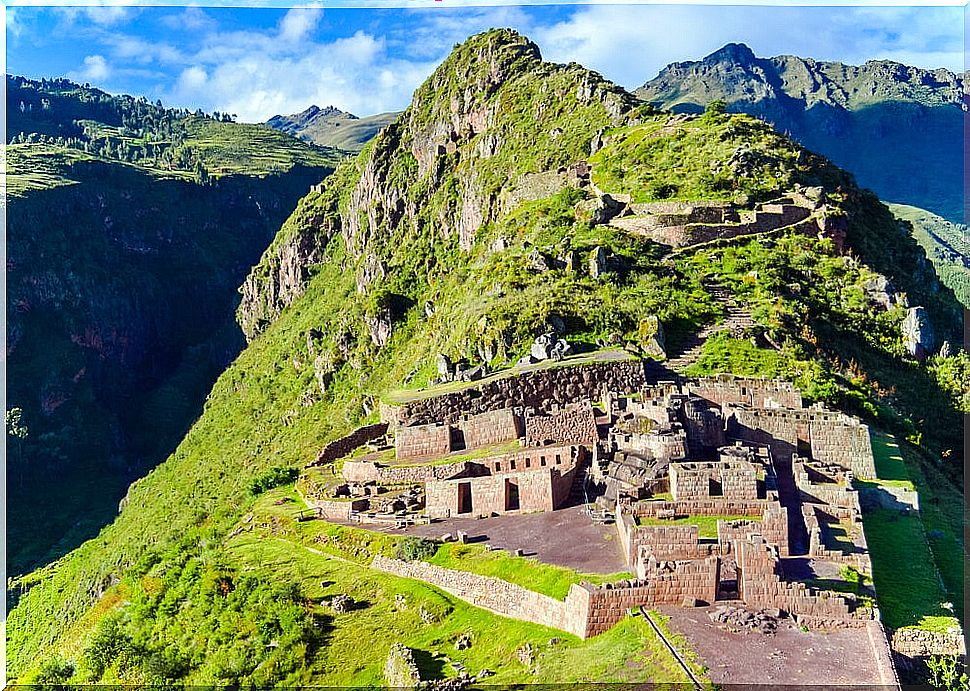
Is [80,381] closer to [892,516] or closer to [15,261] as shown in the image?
[15,261]

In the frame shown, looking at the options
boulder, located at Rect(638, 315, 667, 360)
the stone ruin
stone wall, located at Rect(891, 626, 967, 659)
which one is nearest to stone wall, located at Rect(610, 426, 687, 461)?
the stone ruin

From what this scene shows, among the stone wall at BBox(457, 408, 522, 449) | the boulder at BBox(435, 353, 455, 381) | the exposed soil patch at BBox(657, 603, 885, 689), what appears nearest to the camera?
the exposed soil patch at BBox(657, 603, 885, 689)

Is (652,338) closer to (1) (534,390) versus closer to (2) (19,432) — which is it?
(1) (534,390)

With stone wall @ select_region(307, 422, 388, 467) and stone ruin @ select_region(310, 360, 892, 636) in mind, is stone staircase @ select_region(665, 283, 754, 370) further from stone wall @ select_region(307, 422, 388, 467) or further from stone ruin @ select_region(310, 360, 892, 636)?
stone wall @ select_region(307, 422, 388, 467)

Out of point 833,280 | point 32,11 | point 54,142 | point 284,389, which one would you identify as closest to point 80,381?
point 284,389

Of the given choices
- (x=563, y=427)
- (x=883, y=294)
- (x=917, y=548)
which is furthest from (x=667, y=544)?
(x=883, y=294)

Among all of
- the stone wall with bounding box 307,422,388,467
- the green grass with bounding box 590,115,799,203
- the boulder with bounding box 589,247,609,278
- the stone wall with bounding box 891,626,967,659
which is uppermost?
the green grass with bounding box 590,115,799,203

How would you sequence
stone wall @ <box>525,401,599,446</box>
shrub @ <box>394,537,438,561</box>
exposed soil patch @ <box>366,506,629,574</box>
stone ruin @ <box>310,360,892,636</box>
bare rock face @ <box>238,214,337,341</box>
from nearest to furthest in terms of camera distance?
1. stone ruin @ <box>310,360,892,636</box>
2. exposed soil patch @ <box>366,506,629,574</box>
3. shrub @ <box>394,537,438,561</box>
4. stone wall @ <box>525,401,599,446</box>
5. bare rock face @ <box>238,214,337,341</box>
